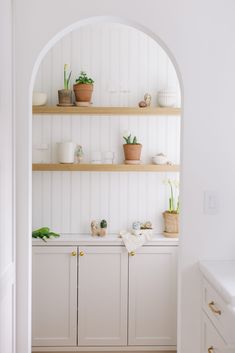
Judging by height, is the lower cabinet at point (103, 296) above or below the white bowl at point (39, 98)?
below

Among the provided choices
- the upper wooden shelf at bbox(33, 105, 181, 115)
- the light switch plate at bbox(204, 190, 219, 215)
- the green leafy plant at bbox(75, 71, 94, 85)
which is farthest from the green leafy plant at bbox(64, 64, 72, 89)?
the light switch plate at bbox(204, 190, 219, 215)

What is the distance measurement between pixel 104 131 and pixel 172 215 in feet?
2.92

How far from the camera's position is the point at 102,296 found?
3.96 meters

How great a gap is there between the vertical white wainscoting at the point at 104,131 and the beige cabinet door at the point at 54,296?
37 cm

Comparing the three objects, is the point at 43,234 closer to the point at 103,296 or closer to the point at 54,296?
the point at 54,296

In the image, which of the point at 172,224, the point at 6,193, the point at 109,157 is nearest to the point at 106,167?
the point at 109,157

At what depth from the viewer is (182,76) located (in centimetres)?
269

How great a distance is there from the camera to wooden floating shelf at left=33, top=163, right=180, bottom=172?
156 inches

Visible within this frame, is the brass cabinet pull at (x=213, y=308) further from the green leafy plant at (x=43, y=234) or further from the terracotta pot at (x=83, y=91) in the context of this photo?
the terracotta pot at (x=83, y=91)

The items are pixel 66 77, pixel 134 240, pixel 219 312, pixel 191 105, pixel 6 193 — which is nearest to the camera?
pixel 219 312

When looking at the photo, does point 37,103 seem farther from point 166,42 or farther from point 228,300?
point 228,300

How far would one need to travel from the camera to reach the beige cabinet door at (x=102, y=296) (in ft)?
12.9

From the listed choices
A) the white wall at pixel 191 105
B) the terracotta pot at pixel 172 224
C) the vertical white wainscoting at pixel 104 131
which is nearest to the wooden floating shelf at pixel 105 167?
the vertical white wainscoting at pixel 104 131

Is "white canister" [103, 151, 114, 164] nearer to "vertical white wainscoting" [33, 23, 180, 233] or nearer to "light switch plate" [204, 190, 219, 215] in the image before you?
"vertical white wainscoting" [33, 23, 180, 233]
